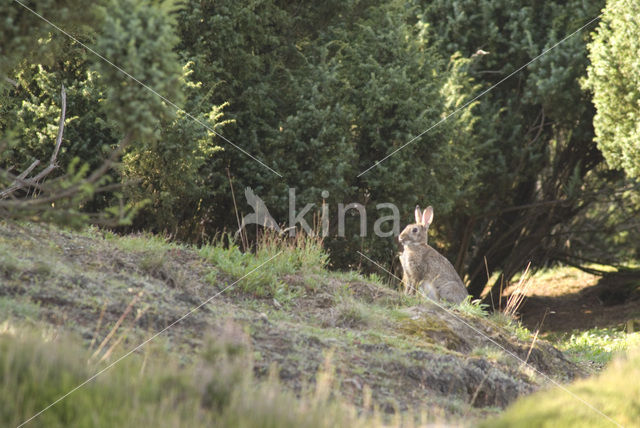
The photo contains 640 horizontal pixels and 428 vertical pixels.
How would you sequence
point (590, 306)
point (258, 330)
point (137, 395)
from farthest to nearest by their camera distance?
point (590, 306)
point (258, 330)
point (137, 395)

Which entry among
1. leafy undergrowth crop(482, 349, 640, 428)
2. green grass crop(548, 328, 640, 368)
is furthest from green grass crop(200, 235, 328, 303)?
leafy undergrowth crop(482, 349, 640, 428)

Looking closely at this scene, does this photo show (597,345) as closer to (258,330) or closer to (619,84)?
(619,84)

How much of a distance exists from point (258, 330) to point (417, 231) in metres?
4.81

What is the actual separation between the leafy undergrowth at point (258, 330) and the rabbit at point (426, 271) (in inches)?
29.3

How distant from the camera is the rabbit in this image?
10758 mm

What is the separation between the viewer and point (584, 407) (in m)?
4.84

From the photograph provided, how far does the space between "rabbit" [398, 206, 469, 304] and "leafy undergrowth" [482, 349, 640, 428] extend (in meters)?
5.28

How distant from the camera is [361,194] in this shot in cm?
1416

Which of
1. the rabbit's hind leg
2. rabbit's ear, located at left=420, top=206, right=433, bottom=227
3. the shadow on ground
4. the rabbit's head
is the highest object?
rabbit's ear, located at left=420, top=206, right=433, bottom=227

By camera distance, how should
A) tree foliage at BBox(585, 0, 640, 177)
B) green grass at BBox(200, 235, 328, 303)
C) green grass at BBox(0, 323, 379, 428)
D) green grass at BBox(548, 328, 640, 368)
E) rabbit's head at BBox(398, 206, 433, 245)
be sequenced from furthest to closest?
tree foliage at BBox(585, 0, 640, 177) < rabbit's head at BBox(398, 206, 433, 245) < green grass at BBox(548, 328, 640, 368) < green grass at BBox(200, 235, 328, 303) < green grass at BBox(0, 323, 379, 428)

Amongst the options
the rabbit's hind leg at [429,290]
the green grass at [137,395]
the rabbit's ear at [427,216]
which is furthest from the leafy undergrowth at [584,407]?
the rabbit's ear at [427,216]

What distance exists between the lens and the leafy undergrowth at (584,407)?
4.62 metres

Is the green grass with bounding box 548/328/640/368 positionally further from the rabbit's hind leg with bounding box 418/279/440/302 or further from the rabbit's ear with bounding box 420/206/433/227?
the rabbit's ear with bounding box 420/206/433/227

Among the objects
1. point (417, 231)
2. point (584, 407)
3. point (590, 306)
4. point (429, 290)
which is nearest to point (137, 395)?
point (584, 407)
